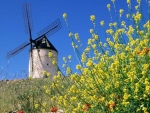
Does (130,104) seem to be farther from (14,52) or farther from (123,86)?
(14,52)

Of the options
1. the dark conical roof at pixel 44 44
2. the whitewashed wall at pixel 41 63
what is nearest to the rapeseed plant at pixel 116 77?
the whitewashed wall at pixel 41 63

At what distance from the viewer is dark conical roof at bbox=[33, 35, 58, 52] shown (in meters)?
36.3

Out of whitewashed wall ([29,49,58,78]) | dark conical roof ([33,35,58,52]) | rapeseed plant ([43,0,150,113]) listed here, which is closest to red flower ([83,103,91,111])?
rapeseed plant ([43,0,150,113])

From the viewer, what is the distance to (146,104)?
4.83m

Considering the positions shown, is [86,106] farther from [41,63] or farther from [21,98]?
[41,63]

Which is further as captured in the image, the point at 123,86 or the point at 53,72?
the point at 53,72

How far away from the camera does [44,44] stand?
37.0 metres

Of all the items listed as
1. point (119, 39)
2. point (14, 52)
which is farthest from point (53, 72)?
point (119, 39)

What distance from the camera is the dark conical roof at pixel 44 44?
119ft

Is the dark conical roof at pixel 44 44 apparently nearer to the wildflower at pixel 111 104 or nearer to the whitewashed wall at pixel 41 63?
the whitewashed wall at pixel 41 63

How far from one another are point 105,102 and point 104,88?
24 centimetres

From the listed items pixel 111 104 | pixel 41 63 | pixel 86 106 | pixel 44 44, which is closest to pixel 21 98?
pixel 86 106

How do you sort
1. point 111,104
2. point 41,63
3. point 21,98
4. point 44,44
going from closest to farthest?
point 111,104 → point 21,98 → point 41,63 → point 44,44

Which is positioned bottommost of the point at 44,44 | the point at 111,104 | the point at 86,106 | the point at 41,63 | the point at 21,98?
the point at 111,104
